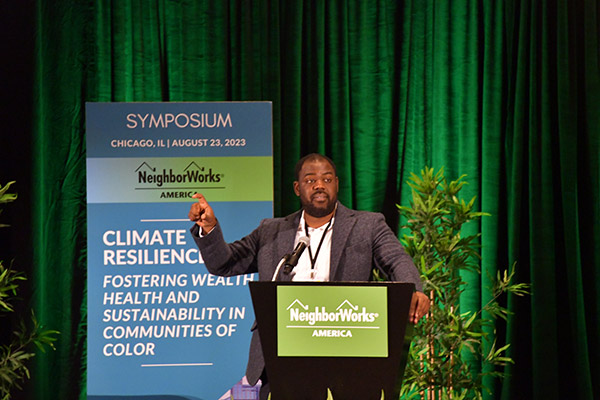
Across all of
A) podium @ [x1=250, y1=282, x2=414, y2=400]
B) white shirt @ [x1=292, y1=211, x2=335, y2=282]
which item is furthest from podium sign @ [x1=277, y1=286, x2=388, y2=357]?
white shirt @ [x1=292, y1=211, x2=335, y2=282]

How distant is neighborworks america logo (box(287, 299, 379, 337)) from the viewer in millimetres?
1933

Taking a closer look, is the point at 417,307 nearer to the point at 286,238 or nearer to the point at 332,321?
the point at 332,321

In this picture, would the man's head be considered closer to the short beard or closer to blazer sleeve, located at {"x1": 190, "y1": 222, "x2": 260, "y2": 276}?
the short beard

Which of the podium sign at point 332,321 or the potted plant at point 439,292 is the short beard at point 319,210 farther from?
the podium sign at point 332,321

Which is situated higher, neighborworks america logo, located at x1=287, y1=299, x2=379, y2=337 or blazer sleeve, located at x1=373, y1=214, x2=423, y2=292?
blazer sleeve, located at x1=373, y1=214, x2=423, y2=292

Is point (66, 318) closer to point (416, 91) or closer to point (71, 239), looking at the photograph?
point (71, 239)

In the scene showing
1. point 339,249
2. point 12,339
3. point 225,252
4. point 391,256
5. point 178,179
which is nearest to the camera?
point 391,256

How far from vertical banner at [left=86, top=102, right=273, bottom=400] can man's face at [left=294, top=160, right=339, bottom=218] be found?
686 millimetres

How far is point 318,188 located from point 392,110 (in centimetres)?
166

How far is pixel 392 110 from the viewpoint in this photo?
446 cm

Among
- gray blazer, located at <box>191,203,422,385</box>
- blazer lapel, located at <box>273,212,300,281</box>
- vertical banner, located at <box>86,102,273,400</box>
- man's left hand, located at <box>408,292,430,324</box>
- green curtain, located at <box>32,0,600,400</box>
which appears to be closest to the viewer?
man's left hand, located at <box>408,292,430,324</box>

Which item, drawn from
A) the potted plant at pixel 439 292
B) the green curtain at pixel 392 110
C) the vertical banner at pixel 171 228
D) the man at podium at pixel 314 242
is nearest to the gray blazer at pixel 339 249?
the man at podium at pixel 314 242

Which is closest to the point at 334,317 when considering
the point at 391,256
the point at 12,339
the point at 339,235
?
the point at 391,256

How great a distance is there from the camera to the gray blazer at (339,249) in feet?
9.34
